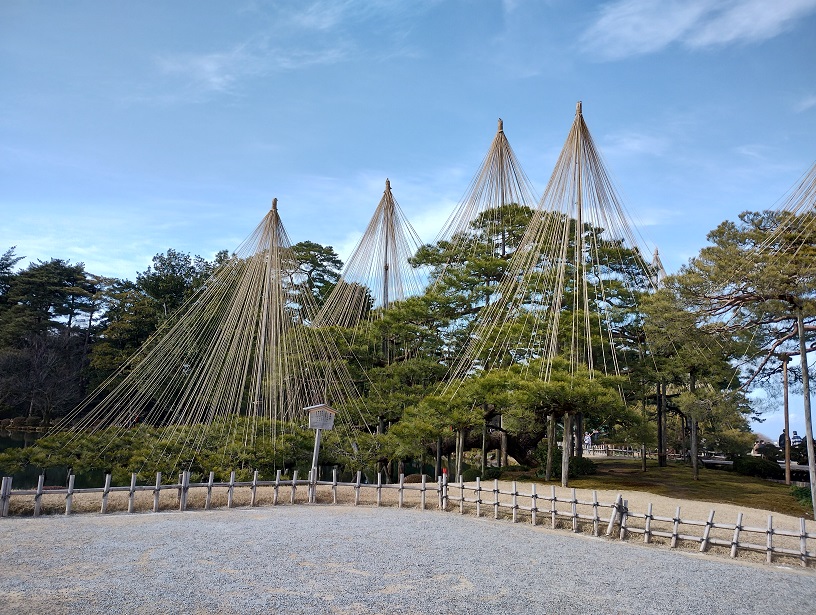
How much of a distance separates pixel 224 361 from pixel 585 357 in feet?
30.1

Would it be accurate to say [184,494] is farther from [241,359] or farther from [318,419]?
[241,359]

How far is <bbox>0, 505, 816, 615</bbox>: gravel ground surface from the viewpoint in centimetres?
498

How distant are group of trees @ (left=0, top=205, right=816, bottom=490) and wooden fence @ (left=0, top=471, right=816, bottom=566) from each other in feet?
6.54

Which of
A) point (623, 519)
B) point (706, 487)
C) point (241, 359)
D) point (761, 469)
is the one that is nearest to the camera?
point (623, 519)

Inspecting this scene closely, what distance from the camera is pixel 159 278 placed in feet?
99.8

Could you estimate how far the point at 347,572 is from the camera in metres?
5.95

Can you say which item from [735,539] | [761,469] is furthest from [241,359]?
[761,469]

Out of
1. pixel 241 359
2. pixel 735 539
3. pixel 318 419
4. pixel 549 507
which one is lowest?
pixel 549 507

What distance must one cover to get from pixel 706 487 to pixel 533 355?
5.54m

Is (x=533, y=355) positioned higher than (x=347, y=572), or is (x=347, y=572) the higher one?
(x=533, y=355)

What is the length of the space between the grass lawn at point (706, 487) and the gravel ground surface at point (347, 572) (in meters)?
5.31

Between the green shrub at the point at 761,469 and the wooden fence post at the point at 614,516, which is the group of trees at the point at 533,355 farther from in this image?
the wooden fence post at the point at 614,516

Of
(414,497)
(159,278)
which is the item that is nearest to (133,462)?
(414,497)

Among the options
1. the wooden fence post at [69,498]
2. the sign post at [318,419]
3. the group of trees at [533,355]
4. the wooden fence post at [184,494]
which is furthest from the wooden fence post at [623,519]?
the wooden fence post at [69,498]
